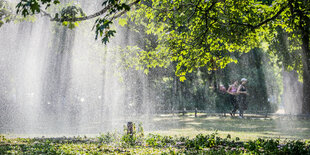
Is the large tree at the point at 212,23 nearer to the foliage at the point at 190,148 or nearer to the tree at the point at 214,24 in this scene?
the tree at the point at 214,24

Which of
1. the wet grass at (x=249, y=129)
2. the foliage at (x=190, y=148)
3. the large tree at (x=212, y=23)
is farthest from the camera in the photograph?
the wet grass at (x=249, y=129)

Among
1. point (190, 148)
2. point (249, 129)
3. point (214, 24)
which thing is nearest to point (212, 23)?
point (214, 24)

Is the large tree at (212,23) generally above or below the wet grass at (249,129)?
above

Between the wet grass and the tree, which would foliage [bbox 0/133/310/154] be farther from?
the tree

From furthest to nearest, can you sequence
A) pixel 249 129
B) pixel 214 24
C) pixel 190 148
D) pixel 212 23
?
1. pixel 249 129
2. pixel 214 24
3. pixel 212 23
4. pixel 190 148

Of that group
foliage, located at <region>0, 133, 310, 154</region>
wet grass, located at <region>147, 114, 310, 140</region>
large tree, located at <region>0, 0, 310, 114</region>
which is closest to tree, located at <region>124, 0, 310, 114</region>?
large tree, located at <region>0, 0, 310, 114</region>

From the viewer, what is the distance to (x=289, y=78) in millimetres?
24453

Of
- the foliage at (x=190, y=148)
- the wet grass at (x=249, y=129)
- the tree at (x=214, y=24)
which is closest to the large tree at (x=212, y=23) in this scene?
the tree at (x=214, y=24)

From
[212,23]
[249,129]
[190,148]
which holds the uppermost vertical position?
[212,23]

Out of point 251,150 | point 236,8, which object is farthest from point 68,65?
point 251,150

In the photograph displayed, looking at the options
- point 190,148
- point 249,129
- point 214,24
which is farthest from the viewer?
point 249,129

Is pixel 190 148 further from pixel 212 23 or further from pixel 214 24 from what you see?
pixel 214 24

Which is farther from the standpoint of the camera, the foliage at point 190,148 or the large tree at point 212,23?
the large tree at point 212,23

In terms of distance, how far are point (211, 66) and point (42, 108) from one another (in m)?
32.8
